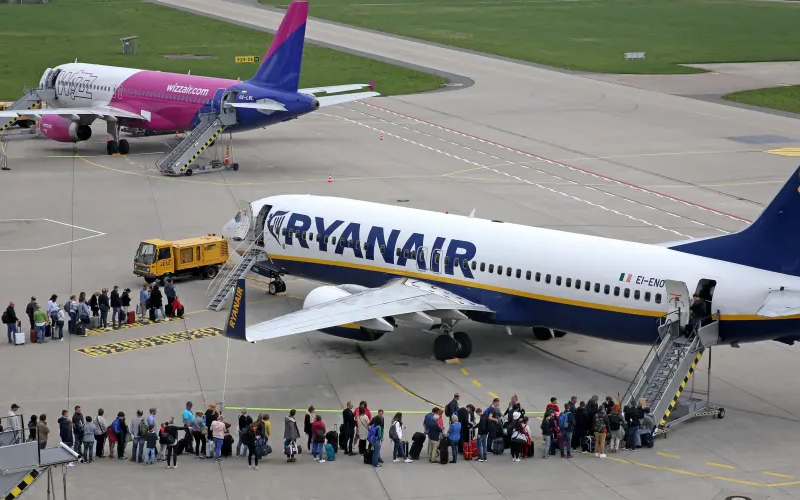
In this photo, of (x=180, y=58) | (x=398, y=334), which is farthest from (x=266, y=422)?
(x=180, y=58)

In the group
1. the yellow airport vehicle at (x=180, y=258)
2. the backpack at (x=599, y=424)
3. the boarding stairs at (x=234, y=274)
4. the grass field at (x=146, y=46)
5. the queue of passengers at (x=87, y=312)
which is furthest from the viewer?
the grass field at (x=146, y=46)

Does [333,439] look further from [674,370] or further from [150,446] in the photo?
[674,370]

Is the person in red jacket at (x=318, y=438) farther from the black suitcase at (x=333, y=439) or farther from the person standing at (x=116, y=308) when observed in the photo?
the person standing at (x=116, y=308)

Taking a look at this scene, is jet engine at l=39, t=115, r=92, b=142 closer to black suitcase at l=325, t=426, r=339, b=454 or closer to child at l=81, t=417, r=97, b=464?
child at l=81, t=417, r=97, b=464

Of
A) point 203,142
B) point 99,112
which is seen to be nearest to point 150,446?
point 203,142

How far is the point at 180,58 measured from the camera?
125562 millimetres

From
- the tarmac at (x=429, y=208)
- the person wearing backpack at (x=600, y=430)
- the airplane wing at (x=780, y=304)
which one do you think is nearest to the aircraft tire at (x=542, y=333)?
the tarmac at (x=429, y=208)

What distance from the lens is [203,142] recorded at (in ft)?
245

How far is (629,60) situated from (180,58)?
47.2m

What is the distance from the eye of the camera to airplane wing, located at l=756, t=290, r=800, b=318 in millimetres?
35125

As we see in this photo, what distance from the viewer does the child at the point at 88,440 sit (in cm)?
3281

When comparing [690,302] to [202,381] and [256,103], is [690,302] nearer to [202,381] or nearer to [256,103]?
[202,381]

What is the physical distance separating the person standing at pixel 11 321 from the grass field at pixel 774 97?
71196 mm

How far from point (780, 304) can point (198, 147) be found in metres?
46.1
